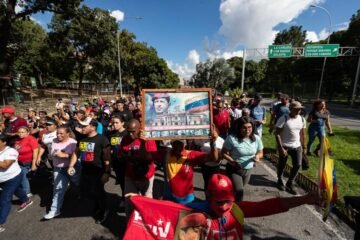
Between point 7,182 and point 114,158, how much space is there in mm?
1747

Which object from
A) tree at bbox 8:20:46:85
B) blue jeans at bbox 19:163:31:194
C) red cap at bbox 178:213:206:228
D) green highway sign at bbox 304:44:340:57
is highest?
tree at bbox 8:20:46:85

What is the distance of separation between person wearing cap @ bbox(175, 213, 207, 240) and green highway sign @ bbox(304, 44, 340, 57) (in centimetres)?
2573

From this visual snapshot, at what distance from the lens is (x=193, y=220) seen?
1.67 meters

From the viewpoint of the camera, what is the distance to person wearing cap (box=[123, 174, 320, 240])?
1587 mm

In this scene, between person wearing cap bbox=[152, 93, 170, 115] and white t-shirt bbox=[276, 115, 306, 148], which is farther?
white t-shirt bbox=[276, 115, 306, 148]

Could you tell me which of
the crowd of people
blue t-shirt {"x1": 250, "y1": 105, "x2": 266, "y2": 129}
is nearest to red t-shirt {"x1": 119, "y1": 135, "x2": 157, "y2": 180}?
the crowd of people

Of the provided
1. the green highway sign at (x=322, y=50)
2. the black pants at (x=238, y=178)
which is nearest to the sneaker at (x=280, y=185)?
the black pants at (x=238, y=178)

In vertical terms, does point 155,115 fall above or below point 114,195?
above

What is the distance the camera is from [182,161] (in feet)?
9.26

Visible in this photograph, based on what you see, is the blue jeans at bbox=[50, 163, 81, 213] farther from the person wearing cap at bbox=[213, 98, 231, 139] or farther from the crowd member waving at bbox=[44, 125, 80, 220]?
the person wearing cap at bbox=[213, 98, 231, 139]

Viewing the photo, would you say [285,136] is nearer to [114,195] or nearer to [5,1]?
[114,195]

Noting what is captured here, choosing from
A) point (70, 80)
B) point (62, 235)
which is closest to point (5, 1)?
point (62, 235)

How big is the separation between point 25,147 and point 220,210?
443 centimetres

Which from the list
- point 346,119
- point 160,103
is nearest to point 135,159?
point 160,103
